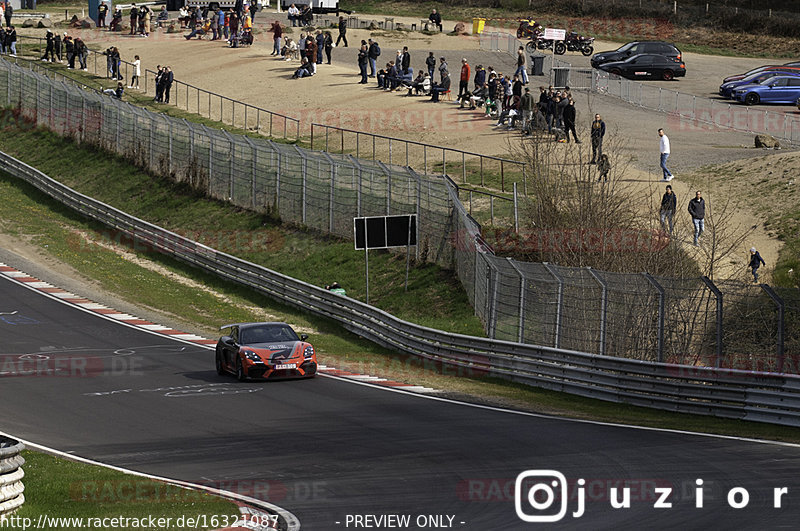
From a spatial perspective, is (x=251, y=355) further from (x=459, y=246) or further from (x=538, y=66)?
(x=538, y=66)

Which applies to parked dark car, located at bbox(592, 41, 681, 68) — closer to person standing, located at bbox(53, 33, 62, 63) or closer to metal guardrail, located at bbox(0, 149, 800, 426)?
person standing, located at bbox(53, 33, 62, 63)

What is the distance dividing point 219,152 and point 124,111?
25.9ft

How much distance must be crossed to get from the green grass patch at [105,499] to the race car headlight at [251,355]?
822 cm

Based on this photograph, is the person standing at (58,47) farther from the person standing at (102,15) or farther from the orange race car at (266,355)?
the orange race car at (266,355)

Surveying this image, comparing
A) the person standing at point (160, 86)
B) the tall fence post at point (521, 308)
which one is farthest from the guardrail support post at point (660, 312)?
the person standing at point (160, 86)

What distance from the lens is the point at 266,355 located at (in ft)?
79.7

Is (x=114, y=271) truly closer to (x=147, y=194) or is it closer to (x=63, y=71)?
(x=147, y=194)

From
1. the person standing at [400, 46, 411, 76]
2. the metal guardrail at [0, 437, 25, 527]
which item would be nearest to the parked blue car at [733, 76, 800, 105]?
the person standing at [400, 46, 411, 76]

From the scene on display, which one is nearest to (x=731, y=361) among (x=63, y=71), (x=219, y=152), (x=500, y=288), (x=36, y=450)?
(x=500, y=288)

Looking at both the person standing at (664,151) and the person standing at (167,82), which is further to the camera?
the person standing at (167,82)

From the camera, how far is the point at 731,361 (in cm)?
2178

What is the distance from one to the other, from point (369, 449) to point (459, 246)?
54.1 ft

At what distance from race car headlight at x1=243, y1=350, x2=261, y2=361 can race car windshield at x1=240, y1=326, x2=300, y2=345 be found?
52cm

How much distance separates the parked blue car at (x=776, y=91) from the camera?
177 ft
